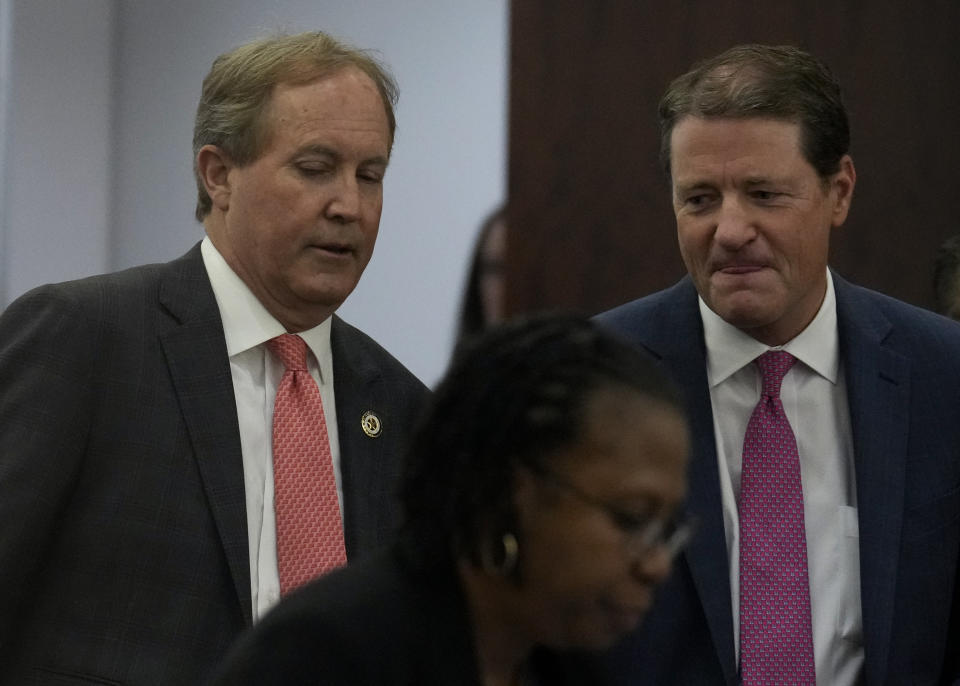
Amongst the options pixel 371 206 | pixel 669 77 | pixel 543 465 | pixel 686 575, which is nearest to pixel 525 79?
pixel 669 77

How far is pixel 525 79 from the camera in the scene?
2.87m

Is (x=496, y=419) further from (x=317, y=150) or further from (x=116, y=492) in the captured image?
(x=317, y=150)

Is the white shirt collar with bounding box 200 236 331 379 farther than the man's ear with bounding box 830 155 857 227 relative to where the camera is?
No

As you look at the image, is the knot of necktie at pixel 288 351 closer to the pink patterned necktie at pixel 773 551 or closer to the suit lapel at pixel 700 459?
the suit lapel at pixel 700 459

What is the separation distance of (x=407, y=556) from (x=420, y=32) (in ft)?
10.9

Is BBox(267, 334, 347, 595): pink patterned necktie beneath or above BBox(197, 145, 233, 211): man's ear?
beneath

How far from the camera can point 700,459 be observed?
217 centimetres

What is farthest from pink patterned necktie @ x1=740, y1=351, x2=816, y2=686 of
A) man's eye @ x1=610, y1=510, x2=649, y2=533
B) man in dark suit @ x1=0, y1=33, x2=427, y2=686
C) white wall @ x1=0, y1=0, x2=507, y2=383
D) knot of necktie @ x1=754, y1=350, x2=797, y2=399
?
white wall @ x1=0, y1=0, x2=507, y2=383

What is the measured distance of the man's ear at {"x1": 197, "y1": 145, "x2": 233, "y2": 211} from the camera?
7.50ft

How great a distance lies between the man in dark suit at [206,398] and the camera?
195 cm

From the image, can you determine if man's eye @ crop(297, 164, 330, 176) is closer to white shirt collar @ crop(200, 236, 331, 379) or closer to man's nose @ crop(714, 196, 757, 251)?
white shirt collar @ crop(200, 236, 331, 379)

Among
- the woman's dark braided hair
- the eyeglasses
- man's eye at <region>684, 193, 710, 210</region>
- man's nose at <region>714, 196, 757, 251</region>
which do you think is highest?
man's eye at <region>684, 193, 710, 210</region>

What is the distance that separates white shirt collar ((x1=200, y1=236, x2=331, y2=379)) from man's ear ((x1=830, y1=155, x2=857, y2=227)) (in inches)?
33.2

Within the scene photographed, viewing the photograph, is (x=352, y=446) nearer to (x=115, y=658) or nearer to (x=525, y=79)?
(x=115, y=658)
